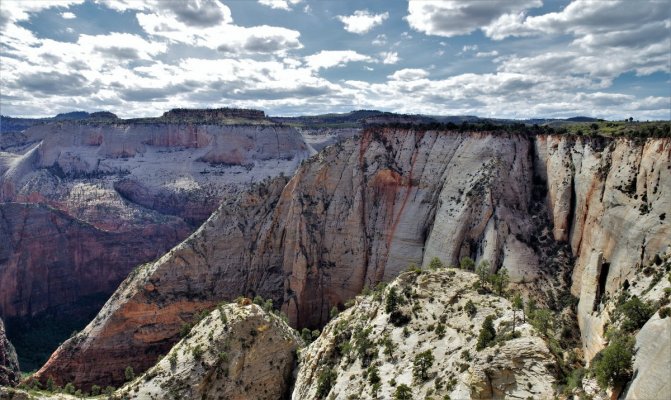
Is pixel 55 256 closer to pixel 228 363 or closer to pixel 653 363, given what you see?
pixel 228 363

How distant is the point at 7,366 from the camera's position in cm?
7775

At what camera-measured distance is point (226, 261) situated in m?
82.0

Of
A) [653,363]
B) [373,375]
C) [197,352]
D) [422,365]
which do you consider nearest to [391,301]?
[373,375]

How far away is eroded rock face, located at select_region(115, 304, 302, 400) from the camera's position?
4862 cm

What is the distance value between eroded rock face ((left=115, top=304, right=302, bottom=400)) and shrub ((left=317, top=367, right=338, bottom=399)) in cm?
995

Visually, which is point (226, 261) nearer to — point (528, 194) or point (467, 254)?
point (467, 254)

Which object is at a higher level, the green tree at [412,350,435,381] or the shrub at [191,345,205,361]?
the green tree at [412,350,435,381]

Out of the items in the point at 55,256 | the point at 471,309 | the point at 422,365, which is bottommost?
the point at 55,256

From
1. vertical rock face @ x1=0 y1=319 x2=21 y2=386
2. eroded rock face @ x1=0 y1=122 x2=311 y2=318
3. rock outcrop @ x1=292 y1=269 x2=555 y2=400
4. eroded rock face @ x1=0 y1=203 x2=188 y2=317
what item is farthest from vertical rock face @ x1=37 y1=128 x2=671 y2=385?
eroded rock face @ x1=0 y1=122 x2=311 y2=318

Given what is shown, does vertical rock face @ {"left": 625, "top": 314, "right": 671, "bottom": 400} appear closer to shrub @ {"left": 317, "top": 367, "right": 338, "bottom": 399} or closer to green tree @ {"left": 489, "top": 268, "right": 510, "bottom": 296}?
green tree @ {"left": 489, "top": 268, "right": 510, "bottom": 296}

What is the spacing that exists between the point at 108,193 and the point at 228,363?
404ft

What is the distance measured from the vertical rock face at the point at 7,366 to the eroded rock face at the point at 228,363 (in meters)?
34.2

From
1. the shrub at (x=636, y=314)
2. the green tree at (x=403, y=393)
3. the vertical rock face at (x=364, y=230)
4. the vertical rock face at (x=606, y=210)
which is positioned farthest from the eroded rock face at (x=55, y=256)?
the shrub at (x=636, y=314)

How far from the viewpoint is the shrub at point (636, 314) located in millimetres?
31109
